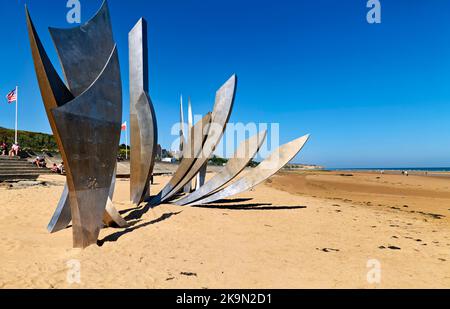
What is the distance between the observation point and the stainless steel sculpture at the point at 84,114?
4.52 meters

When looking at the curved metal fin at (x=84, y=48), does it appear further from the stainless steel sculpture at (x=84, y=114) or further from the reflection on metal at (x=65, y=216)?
the reflection on metal at (x=65, y=216)

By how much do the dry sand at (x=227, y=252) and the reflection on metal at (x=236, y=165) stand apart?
100cm

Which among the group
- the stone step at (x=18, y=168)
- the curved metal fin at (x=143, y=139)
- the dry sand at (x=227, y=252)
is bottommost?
the dry sand at (x=227, y=252)

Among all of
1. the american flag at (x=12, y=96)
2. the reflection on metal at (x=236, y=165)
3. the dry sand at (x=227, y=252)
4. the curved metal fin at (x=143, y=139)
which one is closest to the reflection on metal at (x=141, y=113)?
the curved metal fin at (x=143, y=139)

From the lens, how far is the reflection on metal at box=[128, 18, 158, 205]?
27.1 ft

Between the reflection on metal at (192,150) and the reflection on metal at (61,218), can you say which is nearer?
the reflection on metal at (61,218)

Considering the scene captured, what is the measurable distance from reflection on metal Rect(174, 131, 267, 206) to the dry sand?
1.00 m

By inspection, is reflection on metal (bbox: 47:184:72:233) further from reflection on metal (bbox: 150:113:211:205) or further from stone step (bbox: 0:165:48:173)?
stone step (bbox: 0:165:48:173)

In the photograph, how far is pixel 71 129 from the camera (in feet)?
15.3

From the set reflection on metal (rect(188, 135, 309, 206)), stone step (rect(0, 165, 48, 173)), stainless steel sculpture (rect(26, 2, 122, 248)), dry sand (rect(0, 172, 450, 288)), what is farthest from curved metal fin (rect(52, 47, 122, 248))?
stone step (rect(0, 165, 48, 173))

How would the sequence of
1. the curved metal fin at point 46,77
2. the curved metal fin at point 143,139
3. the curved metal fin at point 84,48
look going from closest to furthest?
the curved metal fin at point 46,77
the curved metal fin at point 84,48
the curved metal fin at point 143,139
